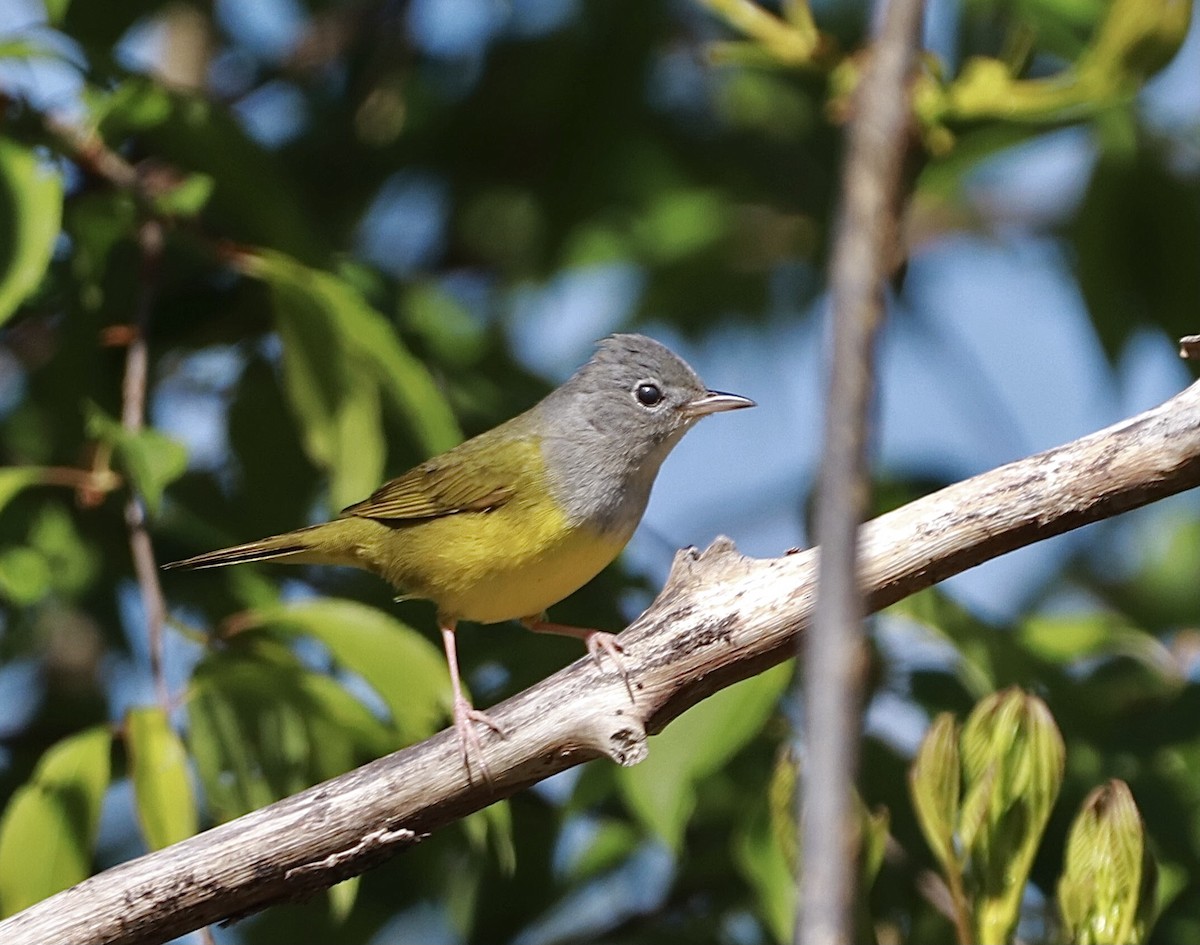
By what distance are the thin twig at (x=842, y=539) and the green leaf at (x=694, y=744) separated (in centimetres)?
254

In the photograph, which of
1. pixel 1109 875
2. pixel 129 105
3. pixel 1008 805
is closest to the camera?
pixel 1109 875

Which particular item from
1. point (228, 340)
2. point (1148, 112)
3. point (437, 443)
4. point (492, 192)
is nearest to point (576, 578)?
point (437, 443)

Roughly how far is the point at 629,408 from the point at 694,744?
1947mm

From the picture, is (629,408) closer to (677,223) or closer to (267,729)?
(677,223)

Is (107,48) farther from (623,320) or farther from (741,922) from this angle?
(741,922)

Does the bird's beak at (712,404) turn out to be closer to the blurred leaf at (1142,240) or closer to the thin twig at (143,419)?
the blurred leaf at (1142,240)

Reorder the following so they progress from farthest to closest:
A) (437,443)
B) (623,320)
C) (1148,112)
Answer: (623,320), (1148,112), (437,443)

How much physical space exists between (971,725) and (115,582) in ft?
9.79

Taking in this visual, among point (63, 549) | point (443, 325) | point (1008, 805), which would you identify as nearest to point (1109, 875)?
point (1008, 805)

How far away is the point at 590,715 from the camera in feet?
9.73

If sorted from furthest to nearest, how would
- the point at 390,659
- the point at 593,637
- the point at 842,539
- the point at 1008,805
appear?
the point at 390,659
the point at 593,637
the point at 1008,805
the point at 842,539

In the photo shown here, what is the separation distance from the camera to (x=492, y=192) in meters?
5.81

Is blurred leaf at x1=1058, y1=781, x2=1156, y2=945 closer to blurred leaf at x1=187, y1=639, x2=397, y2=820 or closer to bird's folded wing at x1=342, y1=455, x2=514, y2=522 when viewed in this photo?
blurred leaf at x1=187, y1=639, x2=397, y2=820

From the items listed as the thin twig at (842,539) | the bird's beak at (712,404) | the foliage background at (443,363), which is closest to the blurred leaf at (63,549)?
the foliage background at (443,363)
